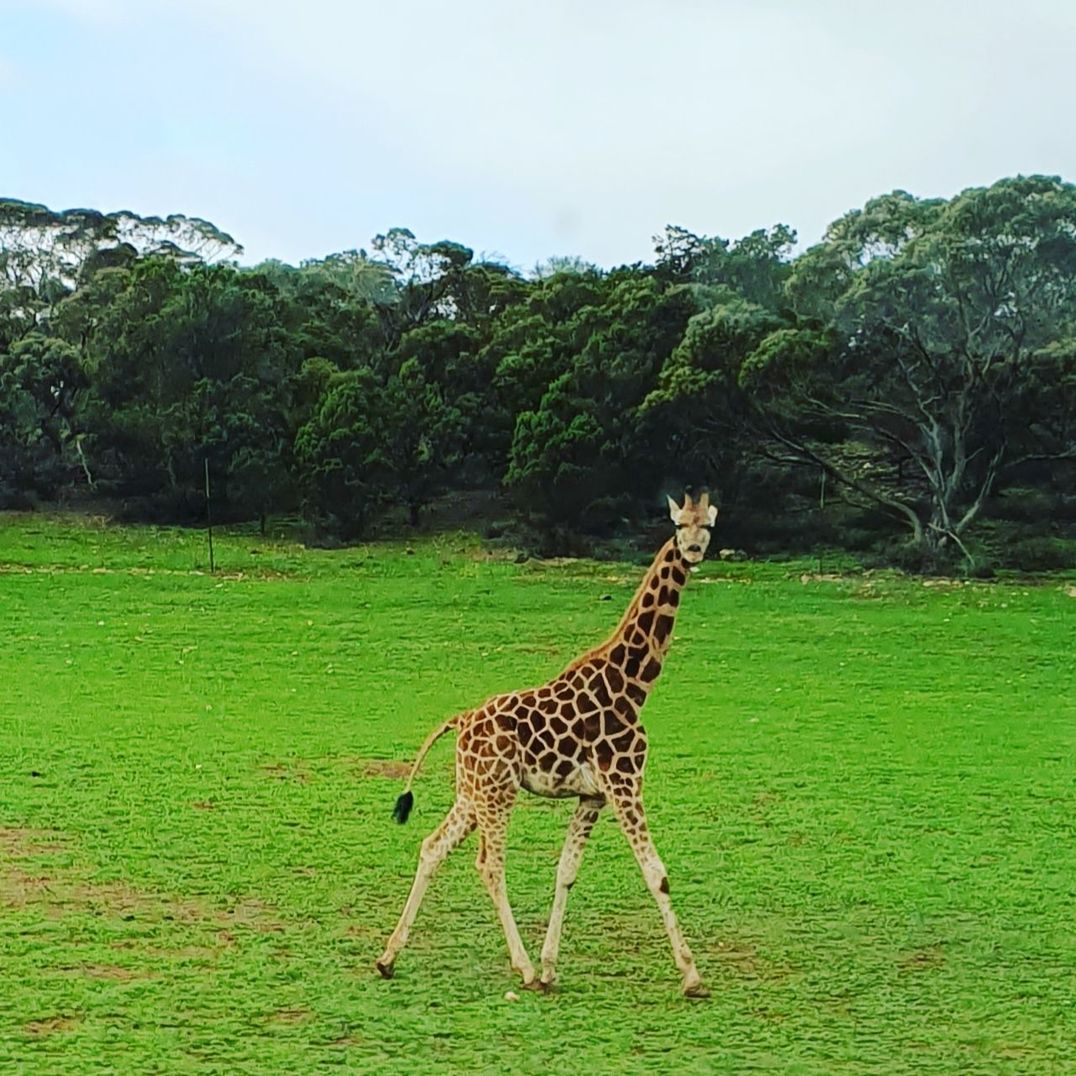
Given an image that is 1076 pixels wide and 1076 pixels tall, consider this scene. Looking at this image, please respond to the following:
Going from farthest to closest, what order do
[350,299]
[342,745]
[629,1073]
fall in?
1. [350,299]
2. [342,745]
3. [629,1073]

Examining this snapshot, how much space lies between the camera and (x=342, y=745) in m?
10.2

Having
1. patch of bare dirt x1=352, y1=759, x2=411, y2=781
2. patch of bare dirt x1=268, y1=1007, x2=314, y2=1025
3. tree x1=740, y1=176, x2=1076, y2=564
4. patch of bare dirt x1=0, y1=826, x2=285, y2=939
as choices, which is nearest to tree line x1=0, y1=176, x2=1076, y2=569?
tree x1=740, y1=176, x2=1076, y2=564

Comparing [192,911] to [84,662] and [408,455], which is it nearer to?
[84,662]

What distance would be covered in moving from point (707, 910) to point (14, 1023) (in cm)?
276

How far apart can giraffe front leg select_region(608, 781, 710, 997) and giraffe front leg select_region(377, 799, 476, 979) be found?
53 centimetres

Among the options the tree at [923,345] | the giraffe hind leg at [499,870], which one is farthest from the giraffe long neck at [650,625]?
the tree at [923,345]

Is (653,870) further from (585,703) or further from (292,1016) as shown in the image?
(292,1016)

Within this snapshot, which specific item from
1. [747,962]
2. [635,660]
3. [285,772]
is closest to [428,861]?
[635,660]

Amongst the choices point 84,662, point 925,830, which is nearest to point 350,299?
point 84,662

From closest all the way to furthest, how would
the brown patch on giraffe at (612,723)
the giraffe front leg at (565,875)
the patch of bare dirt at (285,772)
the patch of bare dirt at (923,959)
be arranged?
the giraffe front leg at (565,875)
the brown patch on giraffe at (612,723)
the patch of bare dirt at (923,959)
the patch of bare dirt at (285,772)

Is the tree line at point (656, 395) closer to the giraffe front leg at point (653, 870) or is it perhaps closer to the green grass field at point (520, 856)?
the green grass field at point (520, 856)

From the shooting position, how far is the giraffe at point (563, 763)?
5406 mm

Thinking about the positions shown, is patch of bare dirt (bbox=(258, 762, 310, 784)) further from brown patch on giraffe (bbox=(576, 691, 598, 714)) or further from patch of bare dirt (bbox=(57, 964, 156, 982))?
brown patch on giraffe (bbox=(576, 691, 598, 714))

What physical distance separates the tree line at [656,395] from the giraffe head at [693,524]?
1530cm
